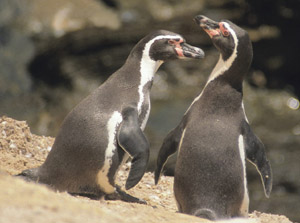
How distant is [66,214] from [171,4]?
36.6ft

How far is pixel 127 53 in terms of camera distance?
14148 millimetres

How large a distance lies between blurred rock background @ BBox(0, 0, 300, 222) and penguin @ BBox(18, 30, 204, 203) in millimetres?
7893

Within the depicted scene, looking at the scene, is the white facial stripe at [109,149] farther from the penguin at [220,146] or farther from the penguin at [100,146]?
the penguin at [220,146]

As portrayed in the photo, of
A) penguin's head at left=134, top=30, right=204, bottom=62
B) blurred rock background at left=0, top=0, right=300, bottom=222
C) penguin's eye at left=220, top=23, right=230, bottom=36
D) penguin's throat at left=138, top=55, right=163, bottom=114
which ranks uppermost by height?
penguin's eye at left=220, top=23, right=230, bottom=36

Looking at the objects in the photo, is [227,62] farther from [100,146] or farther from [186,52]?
[100,146]

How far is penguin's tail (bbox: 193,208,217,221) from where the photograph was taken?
521 centimetres

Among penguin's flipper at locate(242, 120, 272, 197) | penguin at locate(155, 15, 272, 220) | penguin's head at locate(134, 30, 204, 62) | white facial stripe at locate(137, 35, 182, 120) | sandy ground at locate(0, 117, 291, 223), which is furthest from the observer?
penguin's head at locate(134, 30, 204, 62)

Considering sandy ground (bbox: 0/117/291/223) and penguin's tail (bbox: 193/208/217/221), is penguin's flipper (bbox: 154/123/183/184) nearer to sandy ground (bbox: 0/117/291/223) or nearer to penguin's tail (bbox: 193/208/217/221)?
sandy ground (bbox: 0/117/291/223)

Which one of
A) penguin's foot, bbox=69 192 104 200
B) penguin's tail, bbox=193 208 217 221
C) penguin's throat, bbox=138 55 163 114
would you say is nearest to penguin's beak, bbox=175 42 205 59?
penguin's throat, bbox=138 55 163 114

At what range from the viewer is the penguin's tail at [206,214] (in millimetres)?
5214

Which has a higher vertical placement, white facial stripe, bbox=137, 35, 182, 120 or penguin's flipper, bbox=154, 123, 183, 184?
white facial stripe, bbox=137, 35, 182, 120

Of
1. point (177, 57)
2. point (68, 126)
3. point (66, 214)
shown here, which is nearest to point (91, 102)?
point (68, 126)

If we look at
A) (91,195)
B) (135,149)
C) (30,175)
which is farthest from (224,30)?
(30,175)

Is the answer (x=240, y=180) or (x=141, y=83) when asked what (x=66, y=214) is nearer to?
(x=240, y=180)
